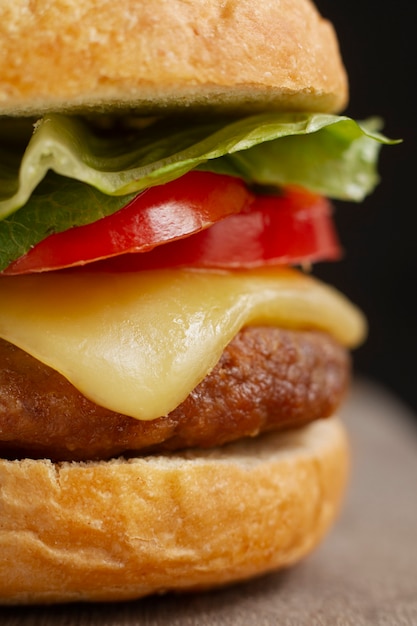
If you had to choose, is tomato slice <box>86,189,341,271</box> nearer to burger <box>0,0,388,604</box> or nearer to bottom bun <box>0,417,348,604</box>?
burger <box>0,0,388,604</box>

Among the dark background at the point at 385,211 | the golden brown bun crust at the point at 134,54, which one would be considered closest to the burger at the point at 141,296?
the golden brown bun crust at the point at 134,54

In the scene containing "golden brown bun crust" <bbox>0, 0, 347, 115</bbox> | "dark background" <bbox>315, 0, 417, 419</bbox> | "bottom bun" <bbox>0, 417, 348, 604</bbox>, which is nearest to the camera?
"golden brown bun crust" <bbox>0, 0, 347, 115</bbox>

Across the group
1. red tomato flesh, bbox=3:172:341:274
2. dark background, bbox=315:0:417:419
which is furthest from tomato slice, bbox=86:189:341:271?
dark background, bbox=315:0:417:419

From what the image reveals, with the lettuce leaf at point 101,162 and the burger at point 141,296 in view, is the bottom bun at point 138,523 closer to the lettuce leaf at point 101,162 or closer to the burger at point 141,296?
the burger at point 141,296

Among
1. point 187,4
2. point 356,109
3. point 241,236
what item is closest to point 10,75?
point 187,4

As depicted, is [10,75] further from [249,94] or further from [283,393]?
[283,393]
